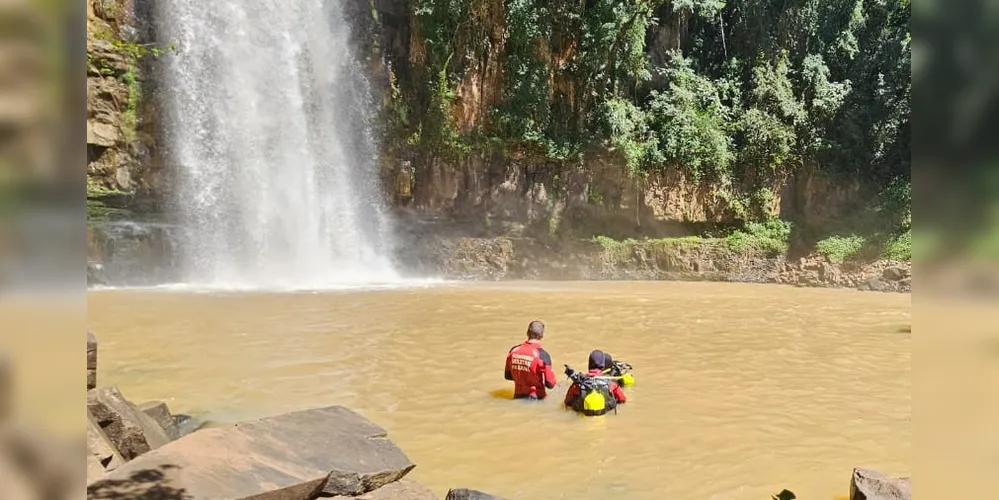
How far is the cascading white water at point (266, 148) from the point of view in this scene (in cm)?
2102

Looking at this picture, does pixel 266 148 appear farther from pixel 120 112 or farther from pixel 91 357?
pixel 91 357

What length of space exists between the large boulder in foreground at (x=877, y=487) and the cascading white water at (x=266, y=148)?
16.8 m

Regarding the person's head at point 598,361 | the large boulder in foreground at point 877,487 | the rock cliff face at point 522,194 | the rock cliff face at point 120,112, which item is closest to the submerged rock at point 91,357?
the person's head at point 598,361

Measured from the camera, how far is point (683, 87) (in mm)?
23969

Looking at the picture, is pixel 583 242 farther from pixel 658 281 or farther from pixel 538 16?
pixel 538 16

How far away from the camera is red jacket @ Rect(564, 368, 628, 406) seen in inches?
254

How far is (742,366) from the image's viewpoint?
8.56 metres

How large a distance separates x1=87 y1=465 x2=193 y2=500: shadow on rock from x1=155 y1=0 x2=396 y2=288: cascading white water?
16.0 metres

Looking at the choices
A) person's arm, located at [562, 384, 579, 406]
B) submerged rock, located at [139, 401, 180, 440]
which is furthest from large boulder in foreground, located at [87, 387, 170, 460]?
person's arm, located at [562, 384, 579, 406]

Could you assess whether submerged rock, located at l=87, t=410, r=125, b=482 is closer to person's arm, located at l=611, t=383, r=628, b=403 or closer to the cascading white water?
person's arm, located at l=611, t=383, r=628, b=403

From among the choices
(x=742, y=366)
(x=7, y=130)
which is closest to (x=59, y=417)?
(x=7, y=130)

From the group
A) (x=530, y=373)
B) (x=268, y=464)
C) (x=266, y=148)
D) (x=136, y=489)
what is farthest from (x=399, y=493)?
(x=266, y=148)

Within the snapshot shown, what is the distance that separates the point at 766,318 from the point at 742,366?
17.2 feet

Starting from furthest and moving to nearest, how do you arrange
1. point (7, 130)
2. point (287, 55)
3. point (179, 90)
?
point (287, 55), point (179, 90), point (7, 130)
